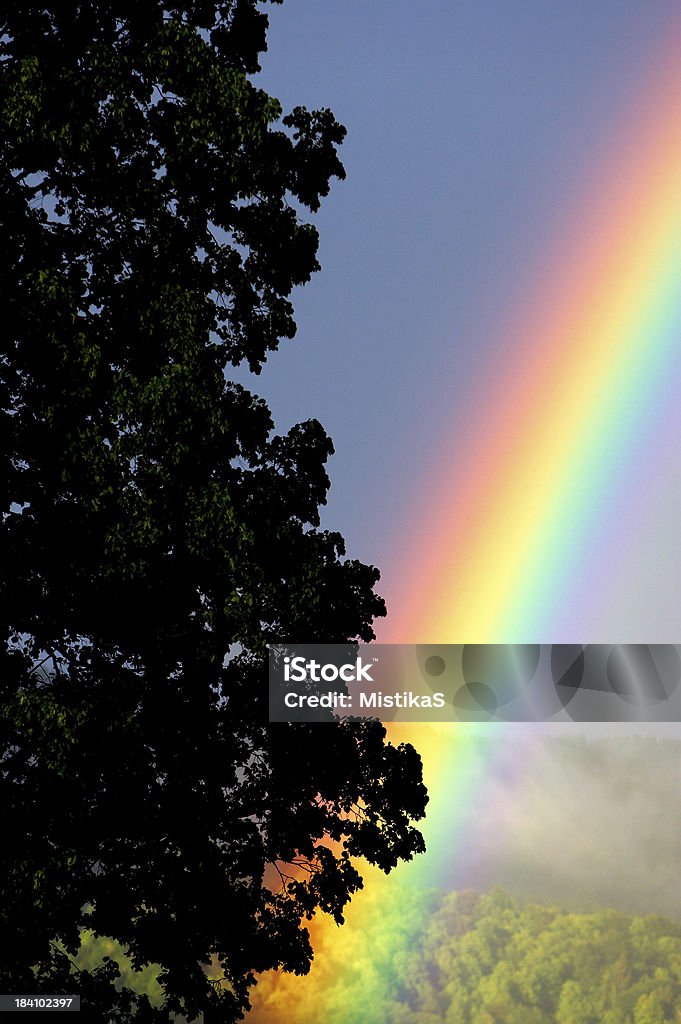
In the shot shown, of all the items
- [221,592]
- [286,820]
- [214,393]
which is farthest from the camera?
[286,820]

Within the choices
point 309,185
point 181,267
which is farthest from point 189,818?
point 309,185

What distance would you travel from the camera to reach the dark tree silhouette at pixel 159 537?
50.3 ft

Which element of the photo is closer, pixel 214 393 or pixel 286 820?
pixel 214 393

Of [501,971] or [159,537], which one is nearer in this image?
[159,537]

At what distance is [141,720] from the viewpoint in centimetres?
1638

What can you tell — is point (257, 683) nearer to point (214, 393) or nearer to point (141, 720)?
point (141, 720)

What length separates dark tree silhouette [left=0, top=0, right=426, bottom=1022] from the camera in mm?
15328

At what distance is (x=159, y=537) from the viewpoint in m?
15.2

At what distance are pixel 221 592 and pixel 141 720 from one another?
83.9 inches

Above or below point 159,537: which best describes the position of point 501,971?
above

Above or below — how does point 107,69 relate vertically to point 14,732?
above

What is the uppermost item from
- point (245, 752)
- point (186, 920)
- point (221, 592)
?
point (221, 592)

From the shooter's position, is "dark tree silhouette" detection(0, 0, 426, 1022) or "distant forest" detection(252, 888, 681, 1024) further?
"distant forest" detection(252, 888, 681, 1024)

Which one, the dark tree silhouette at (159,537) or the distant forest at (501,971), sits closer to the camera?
the dark tree silhouette at (159,537)
